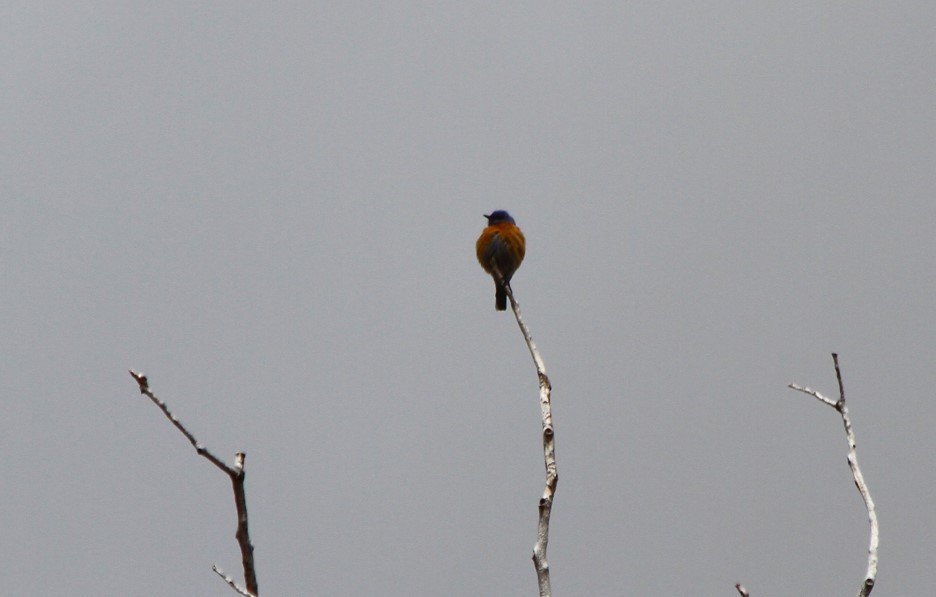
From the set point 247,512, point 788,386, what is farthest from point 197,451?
point 788,386

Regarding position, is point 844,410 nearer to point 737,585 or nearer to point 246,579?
point 737,585

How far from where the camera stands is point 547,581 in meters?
4.14

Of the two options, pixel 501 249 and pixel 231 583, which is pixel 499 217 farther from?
pixel 231 583

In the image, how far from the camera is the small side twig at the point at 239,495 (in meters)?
3.55

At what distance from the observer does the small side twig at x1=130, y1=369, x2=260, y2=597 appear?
3.55 meters

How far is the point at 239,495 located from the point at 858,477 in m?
2.57

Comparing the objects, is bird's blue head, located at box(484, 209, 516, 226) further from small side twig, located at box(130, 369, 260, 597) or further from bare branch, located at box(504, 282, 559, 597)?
small side twig, located at box(130, 369, 260, 597)

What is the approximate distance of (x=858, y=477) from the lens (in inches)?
178

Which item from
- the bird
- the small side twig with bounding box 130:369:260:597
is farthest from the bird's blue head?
the small side twig with bounding box 130:369:260:597

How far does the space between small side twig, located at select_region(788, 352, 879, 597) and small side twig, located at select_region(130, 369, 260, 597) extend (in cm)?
213

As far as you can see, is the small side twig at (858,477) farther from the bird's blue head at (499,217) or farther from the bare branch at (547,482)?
the bird's blue head at (499,217)

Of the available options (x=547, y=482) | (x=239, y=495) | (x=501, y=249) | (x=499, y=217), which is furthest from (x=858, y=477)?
(x=499, y=217)

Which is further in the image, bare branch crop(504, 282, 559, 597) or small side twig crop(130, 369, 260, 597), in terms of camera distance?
bare branch crop(504, 282, 559, 597)

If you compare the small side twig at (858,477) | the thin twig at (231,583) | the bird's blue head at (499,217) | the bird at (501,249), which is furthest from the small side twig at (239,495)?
the bird's blue head at (499,217)
